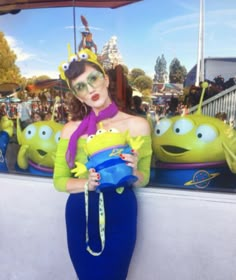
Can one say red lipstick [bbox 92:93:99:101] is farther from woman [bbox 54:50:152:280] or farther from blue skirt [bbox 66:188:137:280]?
blue skirt [bbox 66:188:137:280]

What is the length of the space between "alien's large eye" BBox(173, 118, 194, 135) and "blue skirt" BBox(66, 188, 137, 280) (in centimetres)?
56

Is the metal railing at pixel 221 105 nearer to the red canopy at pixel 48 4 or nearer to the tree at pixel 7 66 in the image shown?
the red canopy at pixel 48 4

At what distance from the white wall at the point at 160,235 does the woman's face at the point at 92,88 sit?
1.60ft

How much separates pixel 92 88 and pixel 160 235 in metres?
0.71

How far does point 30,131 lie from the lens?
2.01m

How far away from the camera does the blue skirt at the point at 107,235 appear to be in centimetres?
120

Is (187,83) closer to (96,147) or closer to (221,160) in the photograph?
(221,160)

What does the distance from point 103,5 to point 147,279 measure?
6.05ft

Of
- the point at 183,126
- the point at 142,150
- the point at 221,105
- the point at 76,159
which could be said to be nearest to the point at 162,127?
the point at 183,126

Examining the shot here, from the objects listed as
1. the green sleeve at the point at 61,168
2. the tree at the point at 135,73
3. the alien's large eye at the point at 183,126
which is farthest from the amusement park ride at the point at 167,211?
the tree at the point at 135,73

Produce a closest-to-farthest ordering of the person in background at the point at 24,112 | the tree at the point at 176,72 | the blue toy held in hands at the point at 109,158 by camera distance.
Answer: the blue toy held in hands at the point at 109,158
the person in background at the point at 24,112
the tree at the point at 176,72

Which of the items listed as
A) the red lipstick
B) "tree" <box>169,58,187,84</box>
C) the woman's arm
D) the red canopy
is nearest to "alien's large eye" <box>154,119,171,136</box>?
the woman's arm

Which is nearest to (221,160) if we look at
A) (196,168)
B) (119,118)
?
(196,168)

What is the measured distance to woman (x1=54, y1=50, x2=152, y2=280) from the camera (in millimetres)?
1201
